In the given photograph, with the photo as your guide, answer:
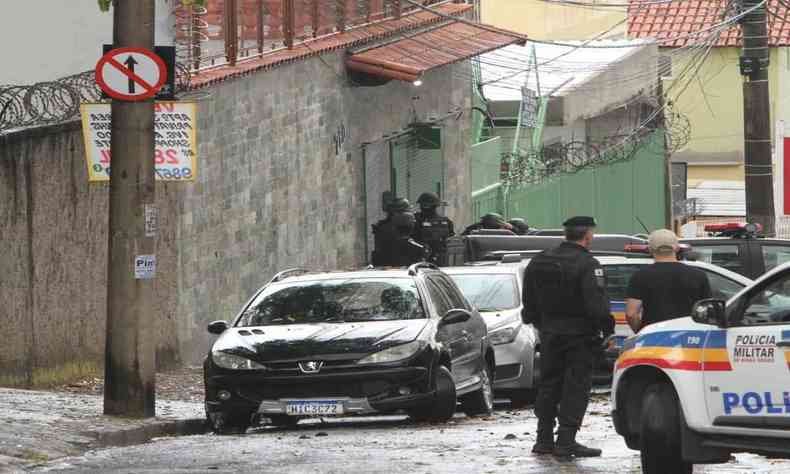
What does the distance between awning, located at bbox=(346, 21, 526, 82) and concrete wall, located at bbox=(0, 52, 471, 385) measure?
24.5 inches

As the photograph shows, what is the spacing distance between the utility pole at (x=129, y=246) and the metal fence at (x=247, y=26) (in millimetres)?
6660

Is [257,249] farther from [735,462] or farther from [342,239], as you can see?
[735,462]

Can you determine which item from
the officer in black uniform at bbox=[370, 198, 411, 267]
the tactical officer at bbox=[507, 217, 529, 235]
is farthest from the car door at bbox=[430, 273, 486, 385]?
the tactical officer at bbox=[507, 217, 529, 235]

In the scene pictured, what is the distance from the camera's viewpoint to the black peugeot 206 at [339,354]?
16.1m

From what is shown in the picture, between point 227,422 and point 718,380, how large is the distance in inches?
244

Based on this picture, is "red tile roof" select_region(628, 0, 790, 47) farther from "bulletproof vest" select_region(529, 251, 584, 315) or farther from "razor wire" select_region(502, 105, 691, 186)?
"bulletproof vest" select_region(529, 251, 584, 315)

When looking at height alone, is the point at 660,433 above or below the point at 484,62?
below

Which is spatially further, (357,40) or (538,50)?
(538,50)

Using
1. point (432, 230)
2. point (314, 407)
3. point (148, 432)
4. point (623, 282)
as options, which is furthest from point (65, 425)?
point (432, 230)

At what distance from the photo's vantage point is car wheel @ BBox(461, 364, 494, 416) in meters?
18.4

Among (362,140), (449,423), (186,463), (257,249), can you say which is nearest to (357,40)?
(362,140)

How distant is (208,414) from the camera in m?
16.6

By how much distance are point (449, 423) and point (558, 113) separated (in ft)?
89.8

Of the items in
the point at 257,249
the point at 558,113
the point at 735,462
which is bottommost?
the point at 735,462
